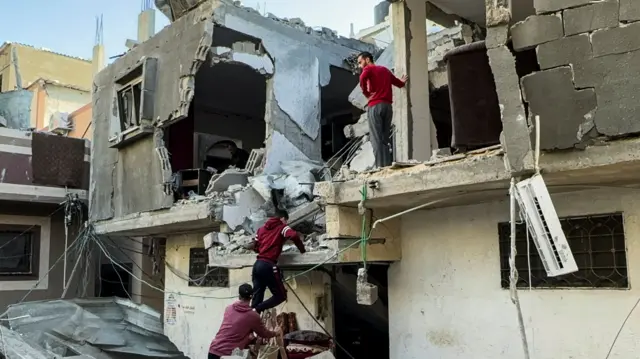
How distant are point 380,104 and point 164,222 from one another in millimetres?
5039

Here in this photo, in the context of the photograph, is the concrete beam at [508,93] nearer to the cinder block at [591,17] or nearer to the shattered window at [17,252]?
the cinder block at [591,17]

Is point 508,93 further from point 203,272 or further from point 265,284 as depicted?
point 203,272

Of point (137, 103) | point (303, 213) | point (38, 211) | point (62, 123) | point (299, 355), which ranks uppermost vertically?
point (62, 123)

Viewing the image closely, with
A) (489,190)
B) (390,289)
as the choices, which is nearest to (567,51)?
(489,190)

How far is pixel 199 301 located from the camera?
11.2 m

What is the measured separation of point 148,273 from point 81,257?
5.22 feet

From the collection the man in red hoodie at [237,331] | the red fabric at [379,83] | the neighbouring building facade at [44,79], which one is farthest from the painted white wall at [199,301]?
the neighbouring building facade at [44,79]

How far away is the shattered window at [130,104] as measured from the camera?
39.8 feet

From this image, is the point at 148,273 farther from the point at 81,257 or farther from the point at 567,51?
the point at 567,51

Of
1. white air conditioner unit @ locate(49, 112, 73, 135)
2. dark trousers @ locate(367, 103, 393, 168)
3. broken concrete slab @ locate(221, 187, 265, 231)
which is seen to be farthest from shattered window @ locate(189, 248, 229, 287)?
white air conditioner unit @ locate(49, 112, 73, 135)

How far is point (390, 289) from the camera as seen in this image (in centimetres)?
795

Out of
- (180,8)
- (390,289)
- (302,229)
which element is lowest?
(390,289)

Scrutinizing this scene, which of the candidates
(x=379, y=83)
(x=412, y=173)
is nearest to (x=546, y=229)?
(x=412, y=173)

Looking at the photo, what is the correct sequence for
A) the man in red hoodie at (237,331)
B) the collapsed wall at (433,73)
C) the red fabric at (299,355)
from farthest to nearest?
the collapsed wall at (433,73), the red fabric at (299,355), the man in red hoodie at (237,331)
